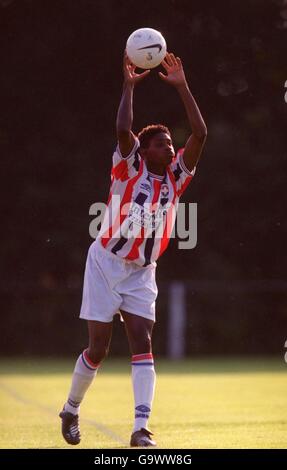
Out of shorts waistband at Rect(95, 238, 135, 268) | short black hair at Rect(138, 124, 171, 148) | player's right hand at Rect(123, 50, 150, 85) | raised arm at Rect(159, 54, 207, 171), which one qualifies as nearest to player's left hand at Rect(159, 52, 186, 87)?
raised arm at Rect(159, 54, 207, 171)

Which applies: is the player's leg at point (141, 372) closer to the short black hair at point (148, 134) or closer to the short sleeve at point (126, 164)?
the short sleeve at point (126, 164)

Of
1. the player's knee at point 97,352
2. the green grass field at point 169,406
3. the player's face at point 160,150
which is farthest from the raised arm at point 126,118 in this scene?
the green grass field at point 169,406

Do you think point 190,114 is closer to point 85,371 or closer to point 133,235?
point 133,235

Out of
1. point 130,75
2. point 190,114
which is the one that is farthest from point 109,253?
point 130,75

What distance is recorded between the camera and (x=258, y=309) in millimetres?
20734

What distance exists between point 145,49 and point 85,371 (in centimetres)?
221

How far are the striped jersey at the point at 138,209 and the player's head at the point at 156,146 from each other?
7 centimetres

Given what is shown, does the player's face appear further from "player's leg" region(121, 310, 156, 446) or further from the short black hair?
"player's leg" region(121, 310, 156, 446)

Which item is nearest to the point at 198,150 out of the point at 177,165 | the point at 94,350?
the point at 177,165

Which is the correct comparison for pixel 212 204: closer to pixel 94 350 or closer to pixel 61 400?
pixel 61 400

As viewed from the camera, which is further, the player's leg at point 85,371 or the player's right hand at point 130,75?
the player's leg at point 85,371

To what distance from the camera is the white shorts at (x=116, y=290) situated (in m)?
7.73

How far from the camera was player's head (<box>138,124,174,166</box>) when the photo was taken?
7699 millimetres

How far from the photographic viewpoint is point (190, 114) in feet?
25.5
